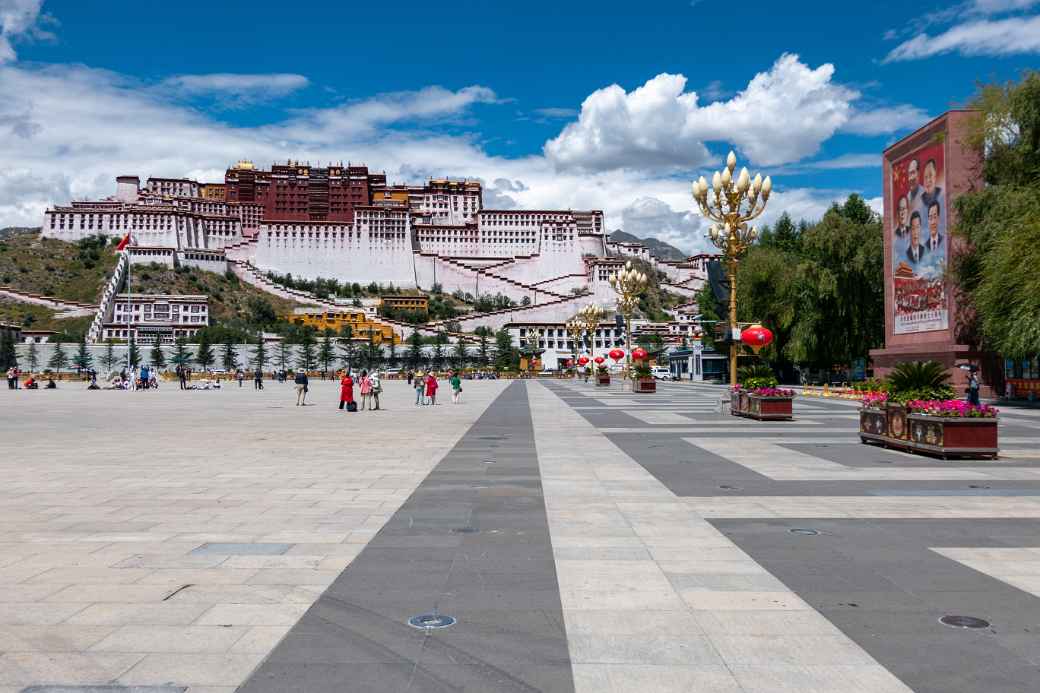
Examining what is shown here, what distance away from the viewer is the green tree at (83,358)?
326 ft

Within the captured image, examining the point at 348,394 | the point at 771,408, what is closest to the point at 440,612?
the point at 771,408

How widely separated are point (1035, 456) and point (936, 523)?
7015 millimetres

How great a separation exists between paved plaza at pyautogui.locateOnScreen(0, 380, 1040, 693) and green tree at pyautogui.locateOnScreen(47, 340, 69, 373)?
99.6 m

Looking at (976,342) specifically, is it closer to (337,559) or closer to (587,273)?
(337,559)

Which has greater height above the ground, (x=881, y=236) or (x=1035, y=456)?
(x=881, y=236)

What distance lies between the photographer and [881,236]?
48250 millimetres

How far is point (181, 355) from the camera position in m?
102

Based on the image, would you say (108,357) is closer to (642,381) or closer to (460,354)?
(460,354)

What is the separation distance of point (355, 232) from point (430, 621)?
139765 mm

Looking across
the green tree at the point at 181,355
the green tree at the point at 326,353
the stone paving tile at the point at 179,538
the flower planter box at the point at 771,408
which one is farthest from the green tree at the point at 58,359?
the flower planter box at the point at 771,408

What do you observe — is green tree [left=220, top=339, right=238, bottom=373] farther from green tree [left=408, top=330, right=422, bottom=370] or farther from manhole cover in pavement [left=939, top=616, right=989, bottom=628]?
manhole cover in pavement [left=939, top=616, right=989, bottom=628]

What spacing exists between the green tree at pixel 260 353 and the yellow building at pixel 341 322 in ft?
37.8

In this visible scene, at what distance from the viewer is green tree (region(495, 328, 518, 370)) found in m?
111

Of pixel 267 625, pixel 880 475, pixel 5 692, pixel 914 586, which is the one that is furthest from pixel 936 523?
pixel 5 692
